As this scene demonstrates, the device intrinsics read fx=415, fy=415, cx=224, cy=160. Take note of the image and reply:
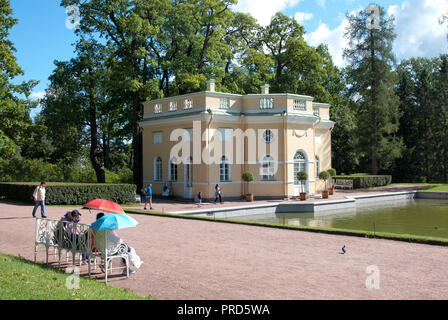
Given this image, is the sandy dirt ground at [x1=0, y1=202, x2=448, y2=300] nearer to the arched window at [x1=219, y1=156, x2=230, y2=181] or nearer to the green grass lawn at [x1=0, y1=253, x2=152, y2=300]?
the green grass lawn at [x1=0, y1=253, x2=152, y2=300]

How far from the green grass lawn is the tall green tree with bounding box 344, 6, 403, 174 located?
38090mm

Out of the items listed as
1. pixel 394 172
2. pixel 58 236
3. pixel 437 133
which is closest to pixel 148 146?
pixel 58 236

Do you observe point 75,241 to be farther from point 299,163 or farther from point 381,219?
Answer: point 299,163

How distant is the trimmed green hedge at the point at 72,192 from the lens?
2159cm

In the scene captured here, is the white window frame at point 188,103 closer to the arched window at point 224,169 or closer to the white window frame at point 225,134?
the white window frame at point 225,134

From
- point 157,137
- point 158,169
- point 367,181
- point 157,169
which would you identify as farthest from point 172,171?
point 367,181

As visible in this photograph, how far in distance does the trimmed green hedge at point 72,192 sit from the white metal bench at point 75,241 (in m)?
12.7

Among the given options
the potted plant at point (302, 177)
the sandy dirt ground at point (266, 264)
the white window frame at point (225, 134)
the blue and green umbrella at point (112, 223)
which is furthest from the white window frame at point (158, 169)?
the blue and green umbrella at point (112, 223)

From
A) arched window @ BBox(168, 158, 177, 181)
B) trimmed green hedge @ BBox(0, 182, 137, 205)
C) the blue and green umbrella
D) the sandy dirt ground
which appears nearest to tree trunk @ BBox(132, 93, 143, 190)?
arched window @ BBox(168, 158, 177, 181)

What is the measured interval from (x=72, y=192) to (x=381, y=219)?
15610 millimetres

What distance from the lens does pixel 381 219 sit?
19.1 metres

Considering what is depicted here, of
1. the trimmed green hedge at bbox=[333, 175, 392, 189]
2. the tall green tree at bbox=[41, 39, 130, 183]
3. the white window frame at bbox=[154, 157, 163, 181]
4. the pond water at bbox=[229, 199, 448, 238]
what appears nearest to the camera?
the pond water at bbox=[229, 199, 448, 238]

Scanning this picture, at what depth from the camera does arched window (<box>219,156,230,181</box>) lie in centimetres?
2595

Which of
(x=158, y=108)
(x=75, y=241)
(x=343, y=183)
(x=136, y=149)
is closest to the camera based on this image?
(x=75, y=241)
